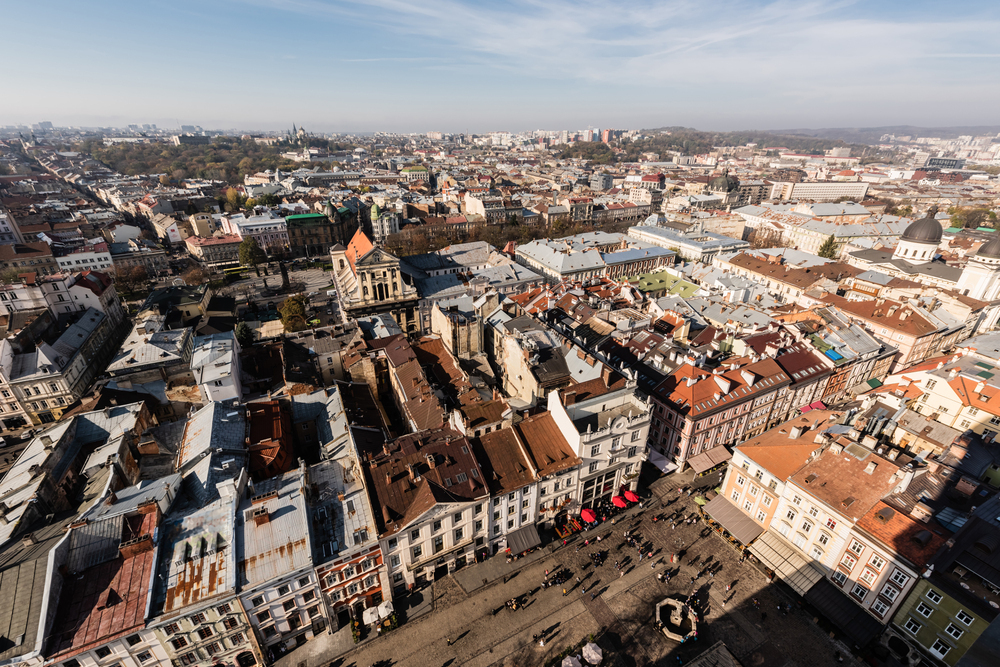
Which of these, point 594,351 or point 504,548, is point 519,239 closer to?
point 594,351

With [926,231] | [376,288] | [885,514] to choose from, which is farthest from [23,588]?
[926,231]

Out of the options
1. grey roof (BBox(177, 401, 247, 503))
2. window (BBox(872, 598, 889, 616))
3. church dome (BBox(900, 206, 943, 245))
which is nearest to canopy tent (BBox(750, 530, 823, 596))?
window (BBox(872, 598, 889, 616))

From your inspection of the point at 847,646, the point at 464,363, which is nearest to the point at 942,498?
the point at 847,646

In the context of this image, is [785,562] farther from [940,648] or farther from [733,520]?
[940,648]

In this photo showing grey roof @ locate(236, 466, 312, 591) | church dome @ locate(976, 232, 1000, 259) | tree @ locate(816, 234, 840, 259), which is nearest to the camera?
grey roof @ locate(236, 466, 312, 591)

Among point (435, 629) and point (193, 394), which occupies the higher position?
point (193, 394)

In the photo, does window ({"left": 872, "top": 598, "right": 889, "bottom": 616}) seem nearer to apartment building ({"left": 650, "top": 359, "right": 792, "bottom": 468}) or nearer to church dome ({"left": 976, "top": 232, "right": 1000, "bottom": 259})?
apartment building ({"left": 650, "top": 359, "right": 792, "bottom": 468})

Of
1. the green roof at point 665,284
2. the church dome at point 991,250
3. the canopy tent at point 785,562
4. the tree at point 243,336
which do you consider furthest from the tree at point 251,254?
the church dome at point 991,250
